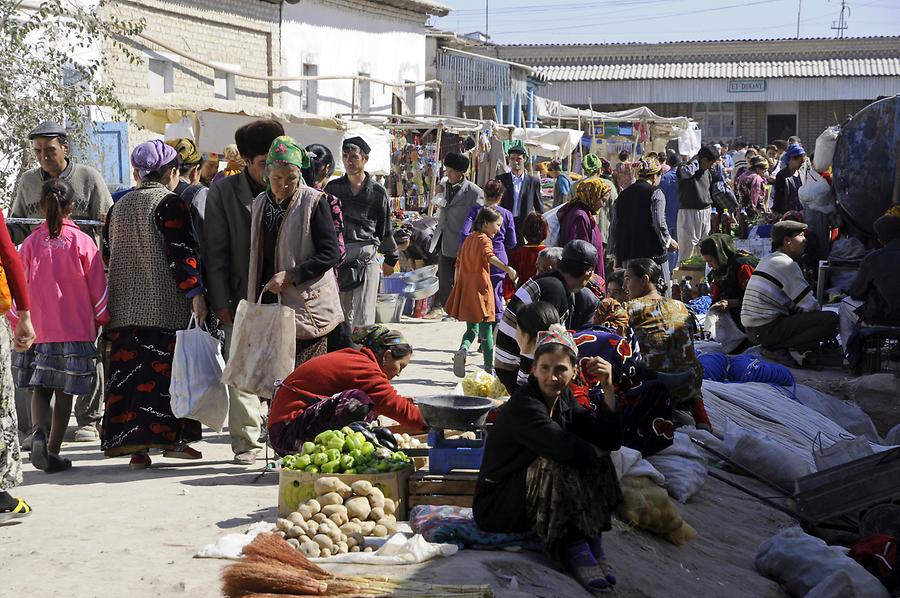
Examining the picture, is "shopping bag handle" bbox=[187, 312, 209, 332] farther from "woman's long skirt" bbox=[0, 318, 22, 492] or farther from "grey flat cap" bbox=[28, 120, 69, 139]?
"grey flat cap" bbox=[28, 120, 69, 139]

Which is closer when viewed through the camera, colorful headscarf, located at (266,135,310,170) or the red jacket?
the red jacket

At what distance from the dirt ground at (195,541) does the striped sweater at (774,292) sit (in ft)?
11.6

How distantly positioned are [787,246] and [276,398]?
19.8 feet

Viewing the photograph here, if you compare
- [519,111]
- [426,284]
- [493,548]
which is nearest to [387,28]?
[519,111]

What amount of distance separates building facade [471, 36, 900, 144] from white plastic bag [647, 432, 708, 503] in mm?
39172

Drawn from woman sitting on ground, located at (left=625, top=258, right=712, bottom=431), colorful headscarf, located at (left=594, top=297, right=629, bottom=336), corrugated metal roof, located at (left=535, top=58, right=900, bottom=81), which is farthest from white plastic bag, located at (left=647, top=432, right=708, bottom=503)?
corrugated metal roof, located at (left=535, top=58, right=900, bottom=81)

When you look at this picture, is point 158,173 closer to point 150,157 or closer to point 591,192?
point 150,157

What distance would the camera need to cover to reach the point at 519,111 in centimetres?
3247

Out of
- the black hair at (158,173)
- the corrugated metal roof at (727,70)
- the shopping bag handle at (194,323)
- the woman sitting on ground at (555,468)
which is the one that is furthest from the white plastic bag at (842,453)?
the corrugated metal roof at (727,70)

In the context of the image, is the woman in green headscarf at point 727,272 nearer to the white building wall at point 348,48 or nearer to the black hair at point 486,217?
the black hair at point 486,217

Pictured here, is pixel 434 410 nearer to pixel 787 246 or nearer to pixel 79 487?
pixel 79 487

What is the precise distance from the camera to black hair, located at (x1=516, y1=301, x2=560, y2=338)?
592cm

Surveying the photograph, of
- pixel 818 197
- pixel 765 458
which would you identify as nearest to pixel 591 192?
pixel 818 197

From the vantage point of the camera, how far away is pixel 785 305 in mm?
10805
